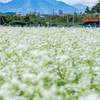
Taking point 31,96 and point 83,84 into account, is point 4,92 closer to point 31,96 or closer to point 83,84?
point 31,96

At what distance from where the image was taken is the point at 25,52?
5.33 m

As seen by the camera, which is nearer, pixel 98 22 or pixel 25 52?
pixel 25 52

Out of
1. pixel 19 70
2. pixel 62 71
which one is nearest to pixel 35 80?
pixel 19 70

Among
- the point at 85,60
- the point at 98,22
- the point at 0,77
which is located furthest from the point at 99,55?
the point at 98,22

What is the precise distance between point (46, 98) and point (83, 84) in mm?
881

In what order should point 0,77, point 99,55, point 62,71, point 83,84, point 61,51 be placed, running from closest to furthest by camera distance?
point 83,84 < point 0,77 < point 62,71 < point 99,55 < point 61,51

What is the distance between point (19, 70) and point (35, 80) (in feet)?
4.38

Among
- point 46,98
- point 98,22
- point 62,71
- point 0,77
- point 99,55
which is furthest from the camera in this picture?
point 98,22

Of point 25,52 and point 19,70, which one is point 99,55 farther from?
point 19,70

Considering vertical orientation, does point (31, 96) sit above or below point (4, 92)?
below

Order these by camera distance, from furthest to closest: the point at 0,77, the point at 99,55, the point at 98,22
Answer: the point at 98,22
the point at 99,55
the point at 0,77

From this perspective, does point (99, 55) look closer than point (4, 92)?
No

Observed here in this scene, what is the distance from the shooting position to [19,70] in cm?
380

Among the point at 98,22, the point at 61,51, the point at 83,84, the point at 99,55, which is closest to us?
the point at 83,84
